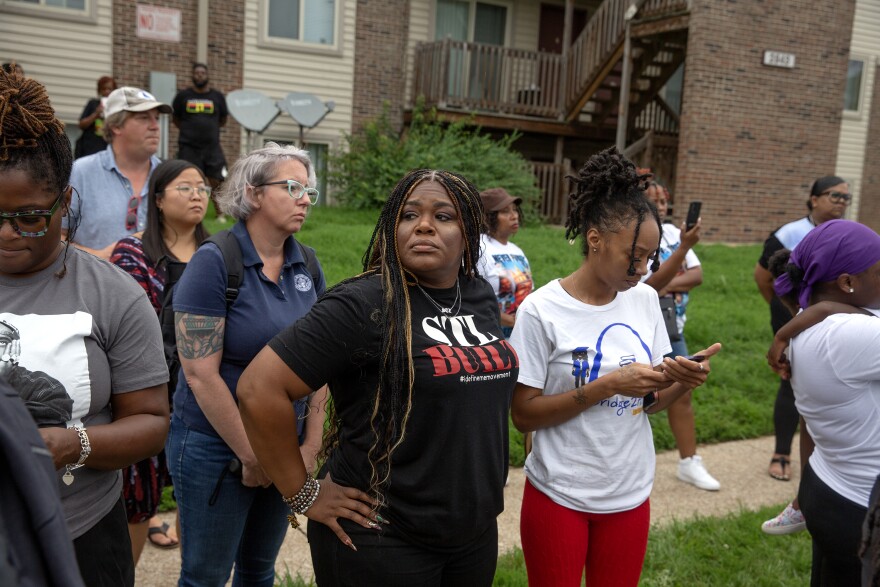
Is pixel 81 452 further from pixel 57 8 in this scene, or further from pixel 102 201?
pixel 57 8

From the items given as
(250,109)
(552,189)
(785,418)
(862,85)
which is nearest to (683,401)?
(785,418)

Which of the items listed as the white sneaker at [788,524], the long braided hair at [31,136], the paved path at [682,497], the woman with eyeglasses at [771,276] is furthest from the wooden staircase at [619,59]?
the long braided hair at [31,136]

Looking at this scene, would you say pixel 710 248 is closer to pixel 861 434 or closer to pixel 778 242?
pixel 778 242

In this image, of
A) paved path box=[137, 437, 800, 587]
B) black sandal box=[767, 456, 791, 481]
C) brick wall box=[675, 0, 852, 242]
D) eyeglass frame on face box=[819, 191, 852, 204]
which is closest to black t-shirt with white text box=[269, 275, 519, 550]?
paved path box=[137, 437, 800, 587]

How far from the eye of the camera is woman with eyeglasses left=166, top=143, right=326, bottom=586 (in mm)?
2799

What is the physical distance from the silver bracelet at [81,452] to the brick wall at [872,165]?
21282 millimetres

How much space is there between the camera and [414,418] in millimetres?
2244

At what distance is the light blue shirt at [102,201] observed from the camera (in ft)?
13.6

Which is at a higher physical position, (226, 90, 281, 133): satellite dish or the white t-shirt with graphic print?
(226, 90, 281, 133): satellite dish

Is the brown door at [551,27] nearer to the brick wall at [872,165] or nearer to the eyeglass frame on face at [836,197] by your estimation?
the brick wall at [872,165]

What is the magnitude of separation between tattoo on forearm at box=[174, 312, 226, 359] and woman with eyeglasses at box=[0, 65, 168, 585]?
0.54m

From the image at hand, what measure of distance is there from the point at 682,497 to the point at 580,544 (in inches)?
111

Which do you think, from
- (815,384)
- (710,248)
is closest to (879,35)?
(710,248)

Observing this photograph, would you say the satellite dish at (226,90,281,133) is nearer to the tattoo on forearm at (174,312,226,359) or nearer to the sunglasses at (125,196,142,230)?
the sunglasses at (125,196,142,230)
